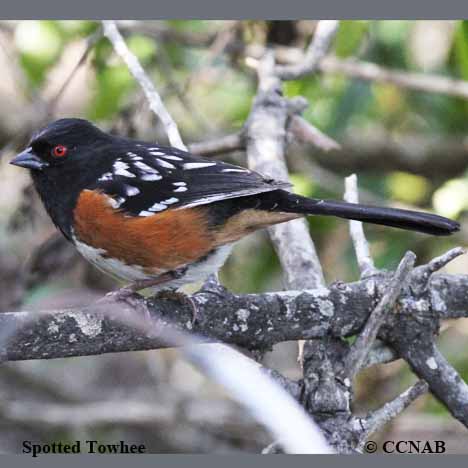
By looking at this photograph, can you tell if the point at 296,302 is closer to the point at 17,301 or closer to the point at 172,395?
the point at 17,301

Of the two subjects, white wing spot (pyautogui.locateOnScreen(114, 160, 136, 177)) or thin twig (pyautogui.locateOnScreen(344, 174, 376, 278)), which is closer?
thin twig (pyautogui.locateOnScreen(344, 174, 376, 278))

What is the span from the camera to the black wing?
2.48 metres

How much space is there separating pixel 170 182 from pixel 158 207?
0.30ft

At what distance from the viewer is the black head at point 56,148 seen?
8.64 feet

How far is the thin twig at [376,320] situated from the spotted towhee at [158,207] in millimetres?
242

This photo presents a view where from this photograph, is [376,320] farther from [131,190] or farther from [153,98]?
[153,98]

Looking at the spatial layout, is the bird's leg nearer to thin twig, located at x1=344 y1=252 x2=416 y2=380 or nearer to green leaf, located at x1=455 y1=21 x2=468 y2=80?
thin twig, located at x1=344 y1=252 x2=416 y2=380

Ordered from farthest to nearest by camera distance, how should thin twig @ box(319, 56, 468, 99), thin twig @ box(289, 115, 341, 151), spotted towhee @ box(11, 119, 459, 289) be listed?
1. thin twig @ box(319, 56, 468, 99)
2. thin twig @ box(289, 115, 341, 151)
3. spotted towhee @ box(11, 119, 459, 289)

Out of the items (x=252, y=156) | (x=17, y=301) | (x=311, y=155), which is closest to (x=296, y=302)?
(x=252, y=156)

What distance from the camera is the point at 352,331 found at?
7.54 ft

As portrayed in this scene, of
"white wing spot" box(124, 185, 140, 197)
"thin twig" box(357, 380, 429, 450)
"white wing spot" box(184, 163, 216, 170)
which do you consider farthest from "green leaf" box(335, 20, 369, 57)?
"thin twig" box(357, 380, 429, 450)

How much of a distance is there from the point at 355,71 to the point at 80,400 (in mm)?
2117

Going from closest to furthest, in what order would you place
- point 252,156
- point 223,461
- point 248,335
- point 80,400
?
point 223,461 → point 248,335 → point 252,156 → point 80,400

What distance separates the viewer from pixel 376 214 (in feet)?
7.89
